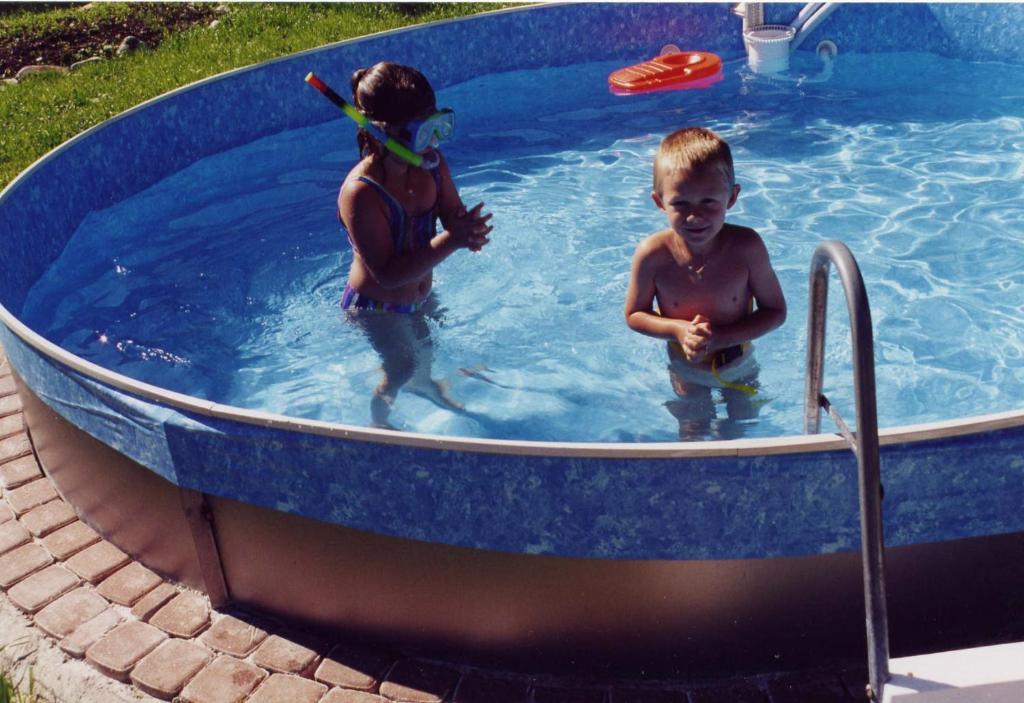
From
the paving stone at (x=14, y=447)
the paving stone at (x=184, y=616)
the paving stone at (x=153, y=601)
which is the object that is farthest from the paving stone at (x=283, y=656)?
the paving stone at (x=14, y=447)

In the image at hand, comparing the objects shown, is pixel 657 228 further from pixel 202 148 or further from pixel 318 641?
pixel 318 641

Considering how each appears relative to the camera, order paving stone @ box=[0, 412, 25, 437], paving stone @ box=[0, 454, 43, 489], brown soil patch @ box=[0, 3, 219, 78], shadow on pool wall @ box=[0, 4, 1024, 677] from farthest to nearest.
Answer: brown soil patch @ box=[0, 3, 219, 78]
paving stone @ box=[0, 412, 25, 437]
paving stone @ box=[0, 454, 43, 489]
shadow on pool wall @ box=[0, 4, 1024, 677]

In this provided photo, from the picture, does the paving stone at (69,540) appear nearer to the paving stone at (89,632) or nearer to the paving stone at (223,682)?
the paving stone at (89,632)

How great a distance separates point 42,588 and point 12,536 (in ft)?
1.39

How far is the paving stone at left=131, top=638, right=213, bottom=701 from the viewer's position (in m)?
3.67

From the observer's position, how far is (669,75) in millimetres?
8797

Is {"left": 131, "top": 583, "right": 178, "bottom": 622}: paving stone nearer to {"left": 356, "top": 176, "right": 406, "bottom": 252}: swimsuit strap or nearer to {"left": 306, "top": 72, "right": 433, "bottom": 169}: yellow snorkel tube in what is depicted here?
{"left": 356, "top": 176, "right": 406, "bottom": 252}: swimsuit strap

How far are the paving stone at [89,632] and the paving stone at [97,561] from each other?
24 cm

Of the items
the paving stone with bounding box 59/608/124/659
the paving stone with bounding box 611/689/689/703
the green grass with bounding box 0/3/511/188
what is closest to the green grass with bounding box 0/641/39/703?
the paving stone with bounding box 59/608/124/659

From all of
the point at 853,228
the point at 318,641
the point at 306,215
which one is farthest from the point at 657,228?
the point at 318,641

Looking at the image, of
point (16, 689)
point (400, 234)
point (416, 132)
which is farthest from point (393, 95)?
point (16, 689)

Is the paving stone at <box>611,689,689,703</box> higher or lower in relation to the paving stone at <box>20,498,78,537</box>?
lower

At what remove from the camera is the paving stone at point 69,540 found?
14.4 feet

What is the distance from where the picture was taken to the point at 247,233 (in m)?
7.29
